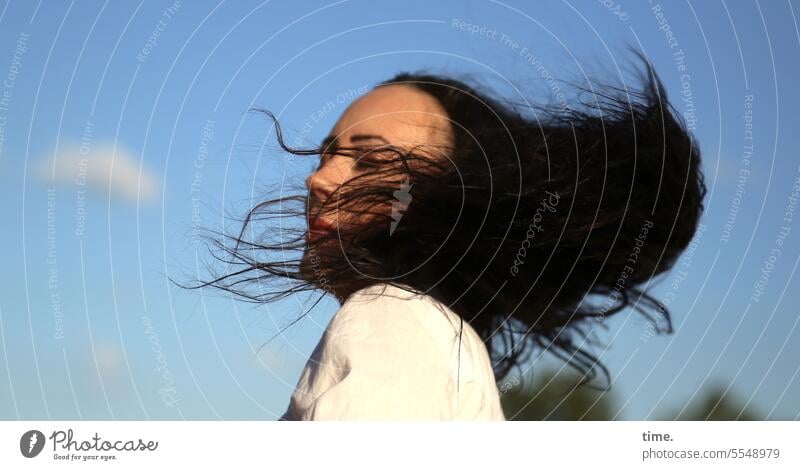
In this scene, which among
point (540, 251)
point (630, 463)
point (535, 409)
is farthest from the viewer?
point (535, 409)

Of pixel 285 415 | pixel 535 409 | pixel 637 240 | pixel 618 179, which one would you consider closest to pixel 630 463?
pixel 535 409

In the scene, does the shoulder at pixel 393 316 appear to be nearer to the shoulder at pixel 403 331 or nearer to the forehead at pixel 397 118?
the shoulder at pixel 403 331

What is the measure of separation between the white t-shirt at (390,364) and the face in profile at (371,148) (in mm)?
230

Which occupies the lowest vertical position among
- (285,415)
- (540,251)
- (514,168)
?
(285,415)

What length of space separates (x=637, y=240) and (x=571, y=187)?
0.19m

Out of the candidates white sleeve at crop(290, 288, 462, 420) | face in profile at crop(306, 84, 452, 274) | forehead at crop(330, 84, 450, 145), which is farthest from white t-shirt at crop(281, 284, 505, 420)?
forehead at crop(330, 84, 450, 145)

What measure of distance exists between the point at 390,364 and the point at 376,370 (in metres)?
0.03

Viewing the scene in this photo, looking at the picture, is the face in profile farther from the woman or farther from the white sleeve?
the white sleeve

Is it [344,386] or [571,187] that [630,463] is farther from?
[344,386]

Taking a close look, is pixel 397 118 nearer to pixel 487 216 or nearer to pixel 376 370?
pixel 487 216

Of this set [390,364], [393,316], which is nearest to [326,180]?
[393,316]

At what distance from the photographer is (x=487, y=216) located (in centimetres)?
190

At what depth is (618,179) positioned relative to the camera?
2.03 m

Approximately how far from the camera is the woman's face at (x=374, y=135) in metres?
1.81
